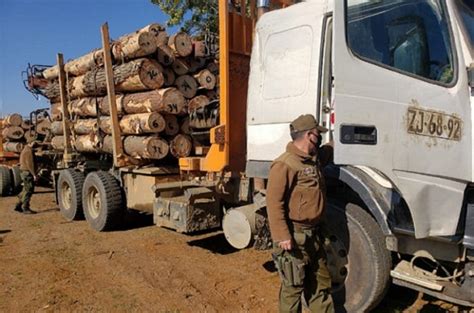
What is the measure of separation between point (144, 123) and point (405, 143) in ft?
13.3

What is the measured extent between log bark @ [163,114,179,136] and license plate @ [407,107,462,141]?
396 cm

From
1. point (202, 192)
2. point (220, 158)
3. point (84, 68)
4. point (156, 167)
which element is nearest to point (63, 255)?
point (156, 167)

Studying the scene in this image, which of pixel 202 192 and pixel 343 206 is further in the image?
pixel 202 192

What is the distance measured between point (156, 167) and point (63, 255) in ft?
5.71

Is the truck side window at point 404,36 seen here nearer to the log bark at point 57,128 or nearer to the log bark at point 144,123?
the log bark at point 144,123

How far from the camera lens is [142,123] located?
247 inches

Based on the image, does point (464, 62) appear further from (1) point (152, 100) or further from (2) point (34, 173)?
(2) point (34, 173)

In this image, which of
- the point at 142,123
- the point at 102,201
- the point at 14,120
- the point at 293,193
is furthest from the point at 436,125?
the point at 14,120

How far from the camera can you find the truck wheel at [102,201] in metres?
6.87

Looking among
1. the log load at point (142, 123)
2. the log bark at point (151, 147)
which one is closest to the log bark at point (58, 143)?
the log load at point (142, 123)

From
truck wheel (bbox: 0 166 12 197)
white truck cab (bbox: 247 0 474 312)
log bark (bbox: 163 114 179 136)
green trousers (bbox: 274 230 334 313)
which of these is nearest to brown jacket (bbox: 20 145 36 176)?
truck wheel (bbox: 0 166 12 197)

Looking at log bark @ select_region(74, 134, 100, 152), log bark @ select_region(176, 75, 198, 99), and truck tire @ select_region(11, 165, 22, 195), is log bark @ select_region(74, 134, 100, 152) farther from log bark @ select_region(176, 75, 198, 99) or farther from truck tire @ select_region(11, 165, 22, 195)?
truck tire @ select_region(11, 165, 22, 195)

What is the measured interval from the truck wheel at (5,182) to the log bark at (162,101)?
7806 millimetres

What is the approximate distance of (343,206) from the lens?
11.7ft
